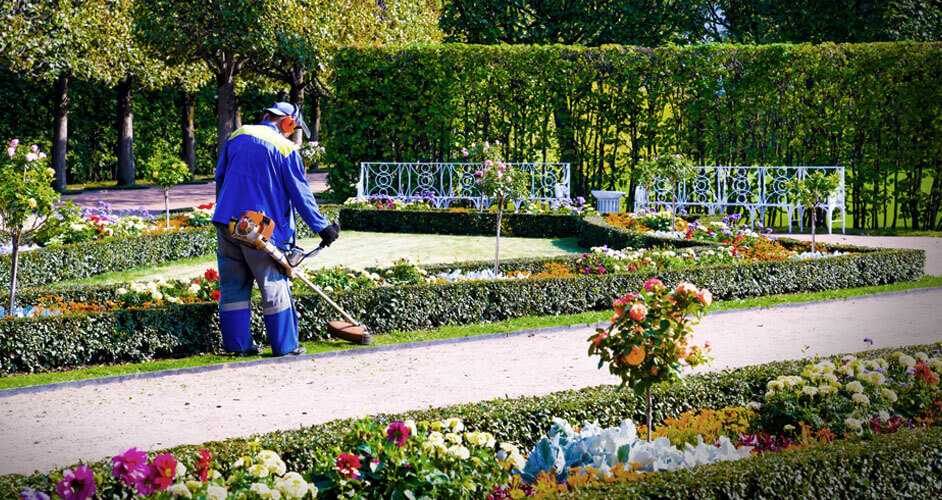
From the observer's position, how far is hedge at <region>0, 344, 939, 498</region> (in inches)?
190

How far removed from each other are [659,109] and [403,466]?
16575mm

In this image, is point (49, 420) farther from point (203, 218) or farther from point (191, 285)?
point (203, 218)

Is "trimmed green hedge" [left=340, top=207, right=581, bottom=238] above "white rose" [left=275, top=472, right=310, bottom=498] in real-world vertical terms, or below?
above

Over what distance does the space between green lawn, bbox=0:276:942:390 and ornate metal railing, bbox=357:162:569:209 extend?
8.04 meters

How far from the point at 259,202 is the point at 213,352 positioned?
49.9 inches

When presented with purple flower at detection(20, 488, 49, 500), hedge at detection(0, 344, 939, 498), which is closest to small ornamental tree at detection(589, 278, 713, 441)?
hedge at detection(0, 344, 939, 498)

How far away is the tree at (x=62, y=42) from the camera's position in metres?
22.6

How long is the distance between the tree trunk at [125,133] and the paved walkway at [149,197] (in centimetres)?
143

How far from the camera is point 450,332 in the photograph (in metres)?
9.29

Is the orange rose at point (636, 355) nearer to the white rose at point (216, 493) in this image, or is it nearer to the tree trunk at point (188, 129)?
the white rose at point (216, 493)

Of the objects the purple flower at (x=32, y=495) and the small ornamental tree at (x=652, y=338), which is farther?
the small ornamental tree at (x=652, y=338)

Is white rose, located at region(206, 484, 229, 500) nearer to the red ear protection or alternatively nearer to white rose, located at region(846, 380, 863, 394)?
white rose, located at region(846, 380, 863, 394)

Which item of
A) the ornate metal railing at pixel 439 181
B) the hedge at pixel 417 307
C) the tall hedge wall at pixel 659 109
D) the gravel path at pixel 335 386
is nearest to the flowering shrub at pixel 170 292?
the hedge at pixel 417 307

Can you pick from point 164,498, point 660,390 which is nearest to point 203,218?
point 660,390
